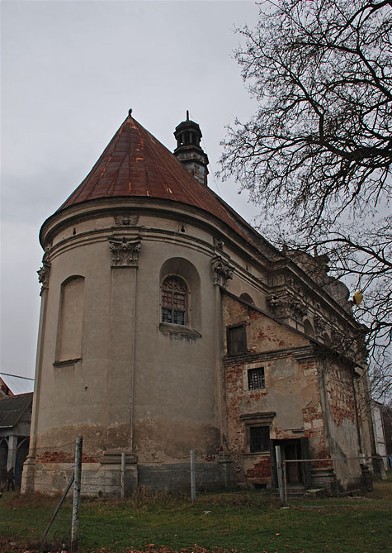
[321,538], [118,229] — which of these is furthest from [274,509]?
[118,229]

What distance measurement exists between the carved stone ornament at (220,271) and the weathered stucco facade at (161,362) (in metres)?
0.05

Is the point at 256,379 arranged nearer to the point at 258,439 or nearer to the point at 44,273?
the point at 258,439

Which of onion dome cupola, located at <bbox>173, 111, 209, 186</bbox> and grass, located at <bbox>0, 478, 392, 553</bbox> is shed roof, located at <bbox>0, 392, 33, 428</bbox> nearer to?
grass, located at <bbox>0, 478, 392, 553</bbox>

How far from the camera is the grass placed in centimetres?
812

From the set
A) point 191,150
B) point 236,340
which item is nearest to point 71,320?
point 236,340

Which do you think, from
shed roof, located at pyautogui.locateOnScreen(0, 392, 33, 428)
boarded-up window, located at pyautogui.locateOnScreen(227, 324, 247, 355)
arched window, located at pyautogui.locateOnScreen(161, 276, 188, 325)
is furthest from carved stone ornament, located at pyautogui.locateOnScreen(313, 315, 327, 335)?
shed roof, located at pyautogui.locateOnScreen(0, 392, 33, 428)

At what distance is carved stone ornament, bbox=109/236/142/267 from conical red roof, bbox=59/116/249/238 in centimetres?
177

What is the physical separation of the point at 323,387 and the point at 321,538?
28.0 feet

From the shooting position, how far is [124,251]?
59.2 ft

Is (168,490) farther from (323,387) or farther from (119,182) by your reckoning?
(119,182)

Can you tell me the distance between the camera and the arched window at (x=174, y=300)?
18972 mm

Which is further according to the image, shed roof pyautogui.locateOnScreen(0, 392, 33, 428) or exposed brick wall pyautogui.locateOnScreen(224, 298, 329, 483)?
shed roof pyautogui.locateOnScreen(0, 392, 33, 428)

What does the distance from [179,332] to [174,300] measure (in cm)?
154

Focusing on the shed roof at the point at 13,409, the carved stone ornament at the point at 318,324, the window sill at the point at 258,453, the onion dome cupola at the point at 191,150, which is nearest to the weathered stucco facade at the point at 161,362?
the window sill at the point at 258,453
